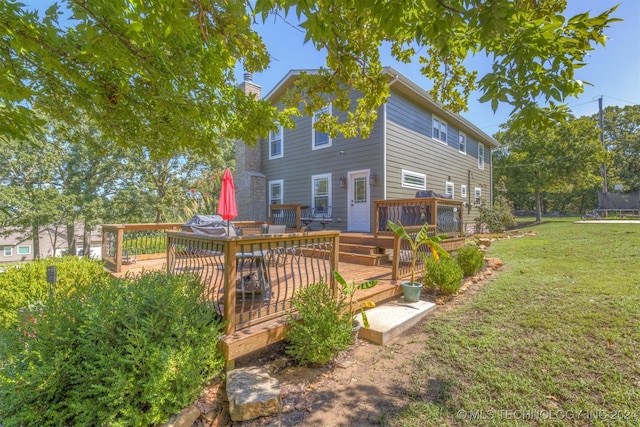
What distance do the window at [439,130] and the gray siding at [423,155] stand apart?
259 mm

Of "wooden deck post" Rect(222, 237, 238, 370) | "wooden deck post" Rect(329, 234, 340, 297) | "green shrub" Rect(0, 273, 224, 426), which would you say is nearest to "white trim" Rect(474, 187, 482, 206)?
"wooden deck post" Rect(329, 234, 340, 297)

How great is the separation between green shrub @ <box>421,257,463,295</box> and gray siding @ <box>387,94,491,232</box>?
169 inches

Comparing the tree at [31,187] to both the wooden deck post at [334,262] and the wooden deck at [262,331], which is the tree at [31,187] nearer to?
the wooden deck at [262,331]

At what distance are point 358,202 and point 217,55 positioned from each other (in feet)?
22.9

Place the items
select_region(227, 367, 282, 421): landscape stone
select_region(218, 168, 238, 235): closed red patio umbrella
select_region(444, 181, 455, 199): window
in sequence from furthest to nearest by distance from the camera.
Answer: select_region(444, 181, 455, 199): window < select_region(218, 168, 238, 235): closed red patio umbrella < select_region(227, 367, 282, 421): landscape stone

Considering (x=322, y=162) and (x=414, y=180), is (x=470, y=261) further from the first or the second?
(x=322, y=162)

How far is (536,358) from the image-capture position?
3146mm

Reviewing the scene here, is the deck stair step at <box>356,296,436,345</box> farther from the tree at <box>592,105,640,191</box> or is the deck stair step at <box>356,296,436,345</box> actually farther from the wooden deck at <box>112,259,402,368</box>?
the tree at <box>592,105,640,191</box>

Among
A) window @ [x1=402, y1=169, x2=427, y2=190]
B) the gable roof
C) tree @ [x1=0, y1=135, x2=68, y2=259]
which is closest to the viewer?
the gable roof

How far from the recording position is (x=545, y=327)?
3.78 metres

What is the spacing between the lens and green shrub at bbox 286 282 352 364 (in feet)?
10.2

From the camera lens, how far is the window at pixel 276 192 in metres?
12.5

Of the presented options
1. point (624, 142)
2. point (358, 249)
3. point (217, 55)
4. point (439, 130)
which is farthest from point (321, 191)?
point (624, 142)

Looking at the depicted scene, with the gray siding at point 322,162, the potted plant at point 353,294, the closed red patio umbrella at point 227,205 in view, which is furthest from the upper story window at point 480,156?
the closed red patio umbrella at point 227,205
